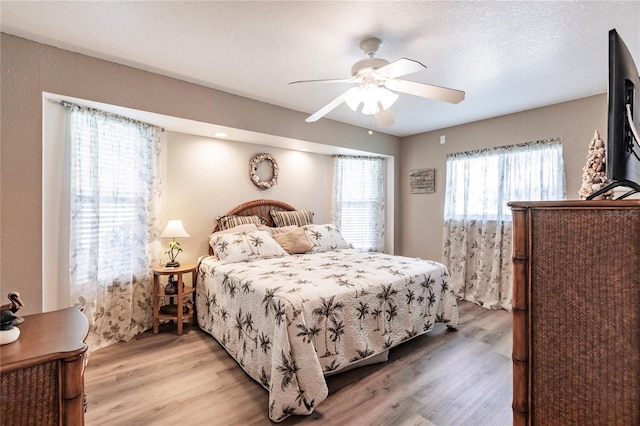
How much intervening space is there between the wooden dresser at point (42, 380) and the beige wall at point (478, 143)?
4.40 meters

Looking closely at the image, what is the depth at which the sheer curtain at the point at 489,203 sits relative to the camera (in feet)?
11.4

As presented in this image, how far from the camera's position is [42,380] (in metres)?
0.91

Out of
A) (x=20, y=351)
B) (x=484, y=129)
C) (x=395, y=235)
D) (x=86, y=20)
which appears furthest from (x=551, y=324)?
(x=395, y=235)

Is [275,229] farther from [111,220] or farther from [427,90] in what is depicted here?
[427,90]

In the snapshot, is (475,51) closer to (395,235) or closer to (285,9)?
(285,9)

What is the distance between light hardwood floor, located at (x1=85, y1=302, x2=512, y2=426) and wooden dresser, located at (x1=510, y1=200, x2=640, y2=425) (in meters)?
1.11

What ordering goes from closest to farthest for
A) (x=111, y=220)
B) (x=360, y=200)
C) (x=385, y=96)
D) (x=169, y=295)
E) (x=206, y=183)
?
(x=385, y=96) < (x=111, y=220) < (x=169, y=295) < (x=206, y=183) < (x=360, y=200)

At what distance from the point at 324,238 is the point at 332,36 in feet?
7.74

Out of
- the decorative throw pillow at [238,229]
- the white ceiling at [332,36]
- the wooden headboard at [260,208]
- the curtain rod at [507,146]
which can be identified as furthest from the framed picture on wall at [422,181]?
the decorative throw pillow at [238,229]

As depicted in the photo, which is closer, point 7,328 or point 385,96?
point 7,328

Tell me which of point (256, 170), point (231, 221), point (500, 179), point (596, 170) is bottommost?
point (231, 221)

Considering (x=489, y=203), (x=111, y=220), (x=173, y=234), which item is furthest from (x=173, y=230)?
(x=489, y=203)

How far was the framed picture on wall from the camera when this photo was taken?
4613mm

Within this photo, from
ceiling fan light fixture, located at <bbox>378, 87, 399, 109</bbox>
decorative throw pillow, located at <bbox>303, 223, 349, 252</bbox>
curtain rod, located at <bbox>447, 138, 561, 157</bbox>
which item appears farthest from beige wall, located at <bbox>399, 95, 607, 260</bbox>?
ceiling fan light fixture, located at <bbox>378, 87, 399, 109</bbox>
